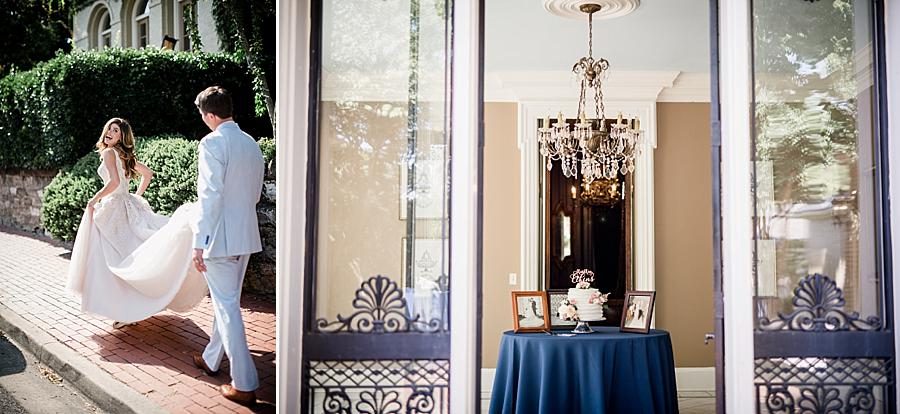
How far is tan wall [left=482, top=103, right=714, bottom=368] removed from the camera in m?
6.59

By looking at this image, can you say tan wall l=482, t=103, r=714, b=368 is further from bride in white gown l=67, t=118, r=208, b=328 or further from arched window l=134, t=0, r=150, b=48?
arched window l=134, t=0, r=150, b=48

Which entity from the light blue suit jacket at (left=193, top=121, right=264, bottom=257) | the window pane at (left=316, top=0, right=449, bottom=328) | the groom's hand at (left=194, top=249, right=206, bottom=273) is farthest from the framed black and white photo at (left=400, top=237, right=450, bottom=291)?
the groom's hand at (left=194, top=249, right=206, bottom=273)

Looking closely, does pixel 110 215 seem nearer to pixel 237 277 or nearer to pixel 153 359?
pixel 153 359

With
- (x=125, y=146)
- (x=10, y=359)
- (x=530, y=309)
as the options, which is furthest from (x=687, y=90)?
(x=10, y=359)

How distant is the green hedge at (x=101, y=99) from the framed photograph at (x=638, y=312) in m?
6.35

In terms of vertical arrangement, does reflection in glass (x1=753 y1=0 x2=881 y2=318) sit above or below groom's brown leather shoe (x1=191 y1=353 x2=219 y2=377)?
above

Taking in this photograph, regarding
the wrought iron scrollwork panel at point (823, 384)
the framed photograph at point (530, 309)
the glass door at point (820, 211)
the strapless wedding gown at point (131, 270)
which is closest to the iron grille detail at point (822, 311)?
the glass door at point (820, 211)

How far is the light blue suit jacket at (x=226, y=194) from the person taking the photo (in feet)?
12.3

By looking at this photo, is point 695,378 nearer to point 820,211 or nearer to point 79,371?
point 820,211

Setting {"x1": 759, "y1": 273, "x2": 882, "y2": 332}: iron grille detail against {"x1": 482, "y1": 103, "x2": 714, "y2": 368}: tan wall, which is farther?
{"x1": 482, "y1": 103, "x2": 714, "y2": 368}: tan wall

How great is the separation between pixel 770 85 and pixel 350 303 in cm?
226

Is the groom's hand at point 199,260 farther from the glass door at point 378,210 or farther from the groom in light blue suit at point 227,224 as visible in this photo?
the glass door at point 378,210

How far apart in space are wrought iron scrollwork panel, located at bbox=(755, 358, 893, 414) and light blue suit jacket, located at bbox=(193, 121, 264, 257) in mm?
2729

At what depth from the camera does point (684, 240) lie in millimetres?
6629
